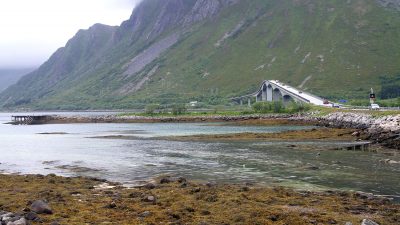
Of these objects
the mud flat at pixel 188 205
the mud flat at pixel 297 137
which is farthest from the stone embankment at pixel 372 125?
the mud flat at pixel 188 205

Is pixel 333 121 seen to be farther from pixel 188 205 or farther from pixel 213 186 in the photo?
pixel 188 205

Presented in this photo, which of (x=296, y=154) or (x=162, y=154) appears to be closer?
(x=296, y=154)

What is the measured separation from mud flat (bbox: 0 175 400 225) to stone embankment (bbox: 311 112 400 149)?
1328 inches

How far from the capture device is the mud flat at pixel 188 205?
24625 millimetres

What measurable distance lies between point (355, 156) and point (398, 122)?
22.9 meters

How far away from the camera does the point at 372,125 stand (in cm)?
8588

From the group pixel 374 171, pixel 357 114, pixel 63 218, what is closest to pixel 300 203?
pixel 63 218

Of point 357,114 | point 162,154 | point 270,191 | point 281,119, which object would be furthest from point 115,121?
point 270,191

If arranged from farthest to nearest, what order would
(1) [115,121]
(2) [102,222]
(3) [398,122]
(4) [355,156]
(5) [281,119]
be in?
(1) [115,121], (5) [281,119], (3) [398,122], (4) [355,156], (2) [102,222]

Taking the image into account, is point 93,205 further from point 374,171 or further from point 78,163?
point 78,163

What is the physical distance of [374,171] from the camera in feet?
140

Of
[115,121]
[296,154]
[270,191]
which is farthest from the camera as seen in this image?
[115,121]

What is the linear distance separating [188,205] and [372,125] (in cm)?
6572

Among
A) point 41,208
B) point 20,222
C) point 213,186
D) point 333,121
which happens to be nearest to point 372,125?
point 333,121
